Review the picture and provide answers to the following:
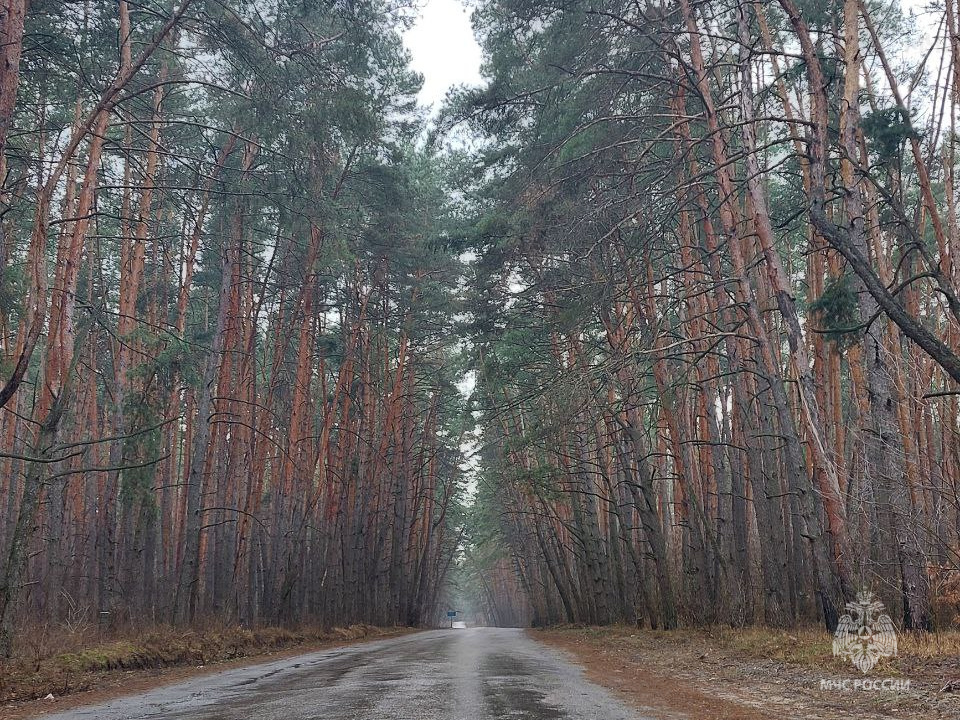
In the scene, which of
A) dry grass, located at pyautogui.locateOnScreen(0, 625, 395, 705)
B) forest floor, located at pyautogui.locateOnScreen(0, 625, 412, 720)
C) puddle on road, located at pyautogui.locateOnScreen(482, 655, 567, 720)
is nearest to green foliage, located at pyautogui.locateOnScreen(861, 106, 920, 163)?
puddle on road, located at pyautogui.locateOnScreen(482, 655, 567, 720)

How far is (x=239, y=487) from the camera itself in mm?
20031

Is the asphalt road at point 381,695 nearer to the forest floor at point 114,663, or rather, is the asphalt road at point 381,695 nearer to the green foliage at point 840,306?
the forest floor at point 114,663

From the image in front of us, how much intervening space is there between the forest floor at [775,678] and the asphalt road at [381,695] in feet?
2.06

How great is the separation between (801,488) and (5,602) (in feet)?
33.1

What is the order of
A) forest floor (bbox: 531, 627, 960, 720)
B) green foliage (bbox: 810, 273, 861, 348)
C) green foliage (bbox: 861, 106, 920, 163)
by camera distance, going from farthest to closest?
1. green foliage (bbox: 861, 106, 920, 163)
2. green foliage (bbox: 810, 273, 861, 348)
3. forest floor (bbox: 531, 627, 960, 720)

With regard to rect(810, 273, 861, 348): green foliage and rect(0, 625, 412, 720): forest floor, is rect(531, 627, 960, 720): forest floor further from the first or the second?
rect(0, 625, 412, 720): forest floor

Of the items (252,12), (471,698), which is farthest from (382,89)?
(471,698)

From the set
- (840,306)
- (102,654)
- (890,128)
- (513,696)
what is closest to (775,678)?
(513,696)

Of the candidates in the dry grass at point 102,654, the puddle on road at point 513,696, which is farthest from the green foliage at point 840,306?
the dry grass at point 102,654

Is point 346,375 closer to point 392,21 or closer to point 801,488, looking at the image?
point 392,21

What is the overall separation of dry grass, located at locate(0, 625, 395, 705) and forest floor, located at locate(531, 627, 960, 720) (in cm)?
576

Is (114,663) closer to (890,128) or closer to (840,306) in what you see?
(840,306)

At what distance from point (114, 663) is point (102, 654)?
0.20m

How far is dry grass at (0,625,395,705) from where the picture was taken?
7605 millimetres
